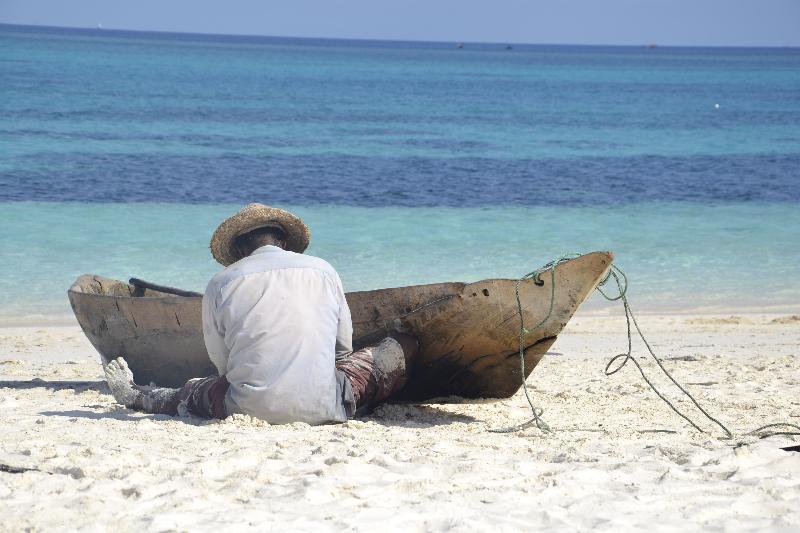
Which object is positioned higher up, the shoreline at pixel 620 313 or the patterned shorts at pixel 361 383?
the patterned shorts at pixel 361 383

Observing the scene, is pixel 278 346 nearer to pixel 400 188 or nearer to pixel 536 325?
pixel 536 325

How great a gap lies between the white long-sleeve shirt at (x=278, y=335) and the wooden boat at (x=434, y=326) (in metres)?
0.75

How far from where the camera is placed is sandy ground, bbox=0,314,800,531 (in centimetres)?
330

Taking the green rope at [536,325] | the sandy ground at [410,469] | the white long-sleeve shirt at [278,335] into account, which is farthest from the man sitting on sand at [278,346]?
the green rope at [536,325]

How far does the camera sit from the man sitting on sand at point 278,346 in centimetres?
466

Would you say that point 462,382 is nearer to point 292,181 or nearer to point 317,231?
point 317,231

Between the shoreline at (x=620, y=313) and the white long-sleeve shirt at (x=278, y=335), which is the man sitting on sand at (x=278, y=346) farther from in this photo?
the shoreline at (x=620, y=313)

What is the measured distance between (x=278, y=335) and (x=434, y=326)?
3.56 ft

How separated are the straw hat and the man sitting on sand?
0.60 feet

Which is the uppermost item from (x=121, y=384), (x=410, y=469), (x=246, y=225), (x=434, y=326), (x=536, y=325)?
(x=246, y=225)

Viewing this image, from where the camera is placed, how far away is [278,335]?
15.3 feet

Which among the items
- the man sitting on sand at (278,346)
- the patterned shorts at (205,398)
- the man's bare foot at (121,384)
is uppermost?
the man sitting on sand at (278,346)

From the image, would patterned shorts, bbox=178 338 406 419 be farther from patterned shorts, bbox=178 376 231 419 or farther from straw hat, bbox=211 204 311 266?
straw hat, bbox=211 204 311 266

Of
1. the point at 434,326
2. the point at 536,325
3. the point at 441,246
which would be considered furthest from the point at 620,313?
the point at 536,325
